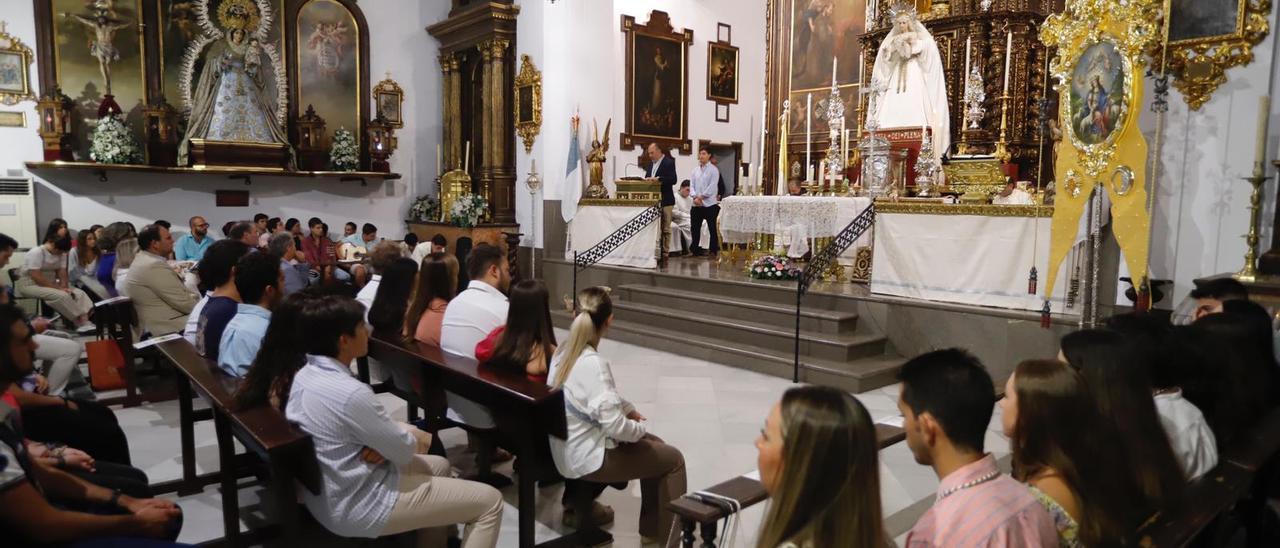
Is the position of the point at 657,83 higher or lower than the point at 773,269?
higher

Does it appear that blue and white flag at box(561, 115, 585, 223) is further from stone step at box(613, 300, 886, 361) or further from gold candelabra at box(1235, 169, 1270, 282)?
gold candelabra at box(1235, 169, 1270, 282)

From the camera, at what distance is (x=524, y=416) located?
133 inches

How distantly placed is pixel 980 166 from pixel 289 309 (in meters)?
8.06

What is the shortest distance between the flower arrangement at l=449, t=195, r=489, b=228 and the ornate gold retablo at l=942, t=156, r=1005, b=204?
7152mm

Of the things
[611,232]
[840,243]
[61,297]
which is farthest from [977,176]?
[61,297]

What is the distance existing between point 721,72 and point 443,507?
12.8m

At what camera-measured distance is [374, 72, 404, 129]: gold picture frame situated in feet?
46.7

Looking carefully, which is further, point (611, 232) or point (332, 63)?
point (332, 63)

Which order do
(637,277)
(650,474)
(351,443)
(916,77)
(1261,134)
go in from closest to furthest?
(351,443) → (650,474) → (1261,134) → (637,277) → (916,77)

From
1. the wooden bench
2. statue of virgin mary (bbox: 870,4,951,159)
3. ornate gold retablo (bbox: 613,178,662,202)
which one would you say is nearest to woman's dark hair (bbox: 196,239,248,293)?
the wooden bench

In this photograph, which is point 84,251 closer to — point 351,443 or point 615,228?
point 615,228

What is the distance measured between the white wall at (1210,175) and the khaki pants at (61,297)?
32.9 ft

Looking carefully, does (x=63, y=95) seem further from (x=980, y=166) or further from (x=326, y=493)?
(x=980, y=166)

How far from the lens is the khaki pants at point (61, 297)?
8008 mm
